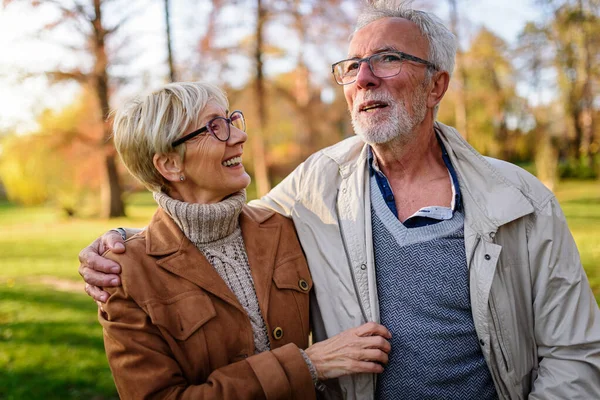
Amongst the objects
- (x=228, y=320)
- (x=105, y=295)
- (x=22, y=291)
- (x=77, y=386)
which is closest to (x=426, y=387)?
(x=228, y=320)

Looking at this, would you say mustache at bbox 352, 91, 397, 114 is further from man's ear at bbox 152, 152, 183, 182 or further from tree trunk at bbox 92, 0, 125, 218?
tree trunk at bbox 92, 0, 125, 218

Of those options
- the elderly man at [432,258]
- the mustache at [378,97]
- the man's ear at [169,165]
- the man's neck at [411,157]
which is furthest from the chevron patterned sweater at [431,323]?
the man's ear at [169,165]

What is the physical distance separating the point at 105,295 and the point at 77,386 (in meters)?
2.83

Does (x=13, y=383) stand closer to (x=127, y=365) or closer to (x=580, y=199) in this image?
(x=127, y=365)

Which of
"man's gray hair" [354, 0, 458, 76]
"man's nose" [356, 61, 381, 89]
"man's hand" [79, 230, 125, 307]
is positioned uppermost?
"man's gray hair" [354, 0, 458, 76]

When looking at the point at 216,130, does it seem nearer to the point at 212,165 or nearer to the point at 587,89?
the point at 212,165

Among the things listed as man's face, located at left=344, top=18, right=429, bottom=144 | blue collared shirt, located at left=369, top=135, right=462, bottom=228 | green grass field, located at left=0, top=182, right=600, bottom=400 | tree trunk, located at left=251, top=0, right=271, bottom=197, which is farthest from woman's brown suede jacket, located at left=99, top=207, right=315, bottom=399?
tree trunk, located at left=251, top=0, right=271, bottom=197

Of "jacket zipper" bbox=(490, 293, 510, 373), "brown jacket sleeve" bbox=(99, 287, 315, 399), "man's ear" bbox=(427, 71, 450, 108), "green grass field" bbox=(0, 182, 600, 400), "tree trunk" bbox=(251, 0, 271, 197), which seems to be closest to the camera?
"brown jacket sleeve" bbox=(99, 287, 315, 399)

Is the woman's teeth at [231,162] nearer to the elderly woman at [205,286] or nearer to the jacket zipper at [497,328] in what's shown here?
the elderly woman at [205,286]

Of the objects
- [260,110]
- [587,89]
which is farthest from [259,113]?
[587,89]

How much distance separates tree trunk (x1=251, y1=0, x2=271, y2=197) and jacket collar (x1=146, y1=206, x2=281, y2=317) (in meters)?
13.2

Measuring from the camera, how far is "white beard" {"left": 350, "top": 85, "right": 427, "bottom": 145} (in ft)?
7.77

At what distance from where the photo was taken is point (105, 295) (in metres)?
1.88

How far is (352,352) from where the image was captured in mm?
1991
